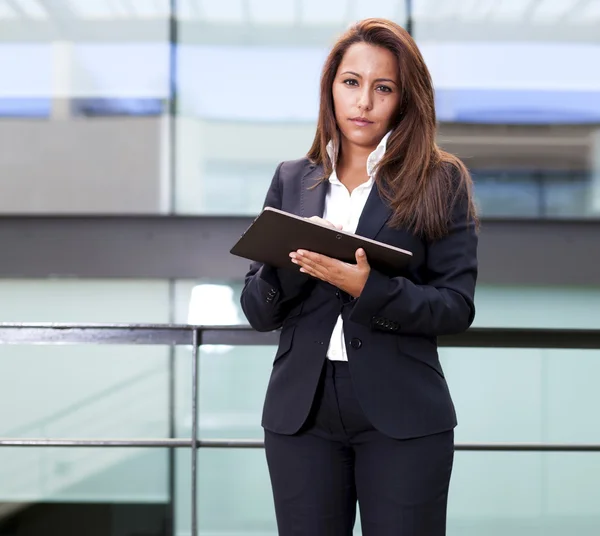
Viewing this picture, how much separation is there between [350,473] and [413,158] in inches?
23.4

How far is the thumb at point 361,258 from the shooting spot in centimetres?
124

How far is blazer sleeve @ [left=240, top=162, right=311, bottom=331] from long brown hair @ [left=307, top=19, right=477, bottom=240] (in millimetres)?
210

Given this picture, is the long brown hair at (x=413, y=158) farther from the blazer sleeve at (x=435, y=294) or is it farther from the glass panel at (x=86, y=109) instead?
the glass panel at (x=86, y=109)

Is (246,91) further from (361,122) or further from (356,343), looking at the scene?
(356,343)

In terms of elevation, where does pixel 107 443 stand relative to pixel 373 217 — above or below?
below

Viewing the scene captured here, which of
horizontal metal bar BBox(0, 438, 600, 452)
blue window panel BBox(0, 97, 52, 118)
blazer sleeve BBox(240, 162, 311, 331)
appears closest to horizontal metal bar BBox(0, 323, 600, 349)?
horizontal metal bar BBox(0, 438, 600, 452)

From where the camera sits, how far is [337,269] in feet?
4.11

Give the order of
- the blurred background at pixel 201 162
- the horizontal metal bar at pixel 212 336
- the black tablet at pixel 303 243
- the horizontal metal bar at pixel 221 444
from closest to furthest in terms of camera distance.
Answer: the black tablet at pixel 303 243 → the horizontal metal bar at pixel 212 336 → the horizontal metal bar at pixel 221 444 → the blurred background at pixel 201 162

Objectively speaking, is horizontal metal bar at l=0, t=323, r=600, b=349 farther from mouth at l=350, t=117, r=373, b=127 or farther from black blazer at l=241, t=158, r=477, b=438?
mouth at l=350, t=117, r=373, b=127

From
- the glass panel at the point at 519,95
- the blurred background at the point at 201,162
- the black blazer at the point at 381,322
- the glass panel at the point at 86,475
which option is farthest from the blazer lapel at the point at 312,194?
the glass panel at the point at 519,95

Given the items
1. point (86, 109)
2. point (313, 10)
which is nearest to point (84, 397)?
point (86, 109)

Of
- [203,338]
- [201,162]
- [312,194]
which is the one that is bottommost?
[203,338]

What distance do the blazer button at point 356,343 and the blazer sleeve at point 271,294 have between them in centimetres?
14

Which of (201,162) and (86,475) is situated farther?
(201,162)
